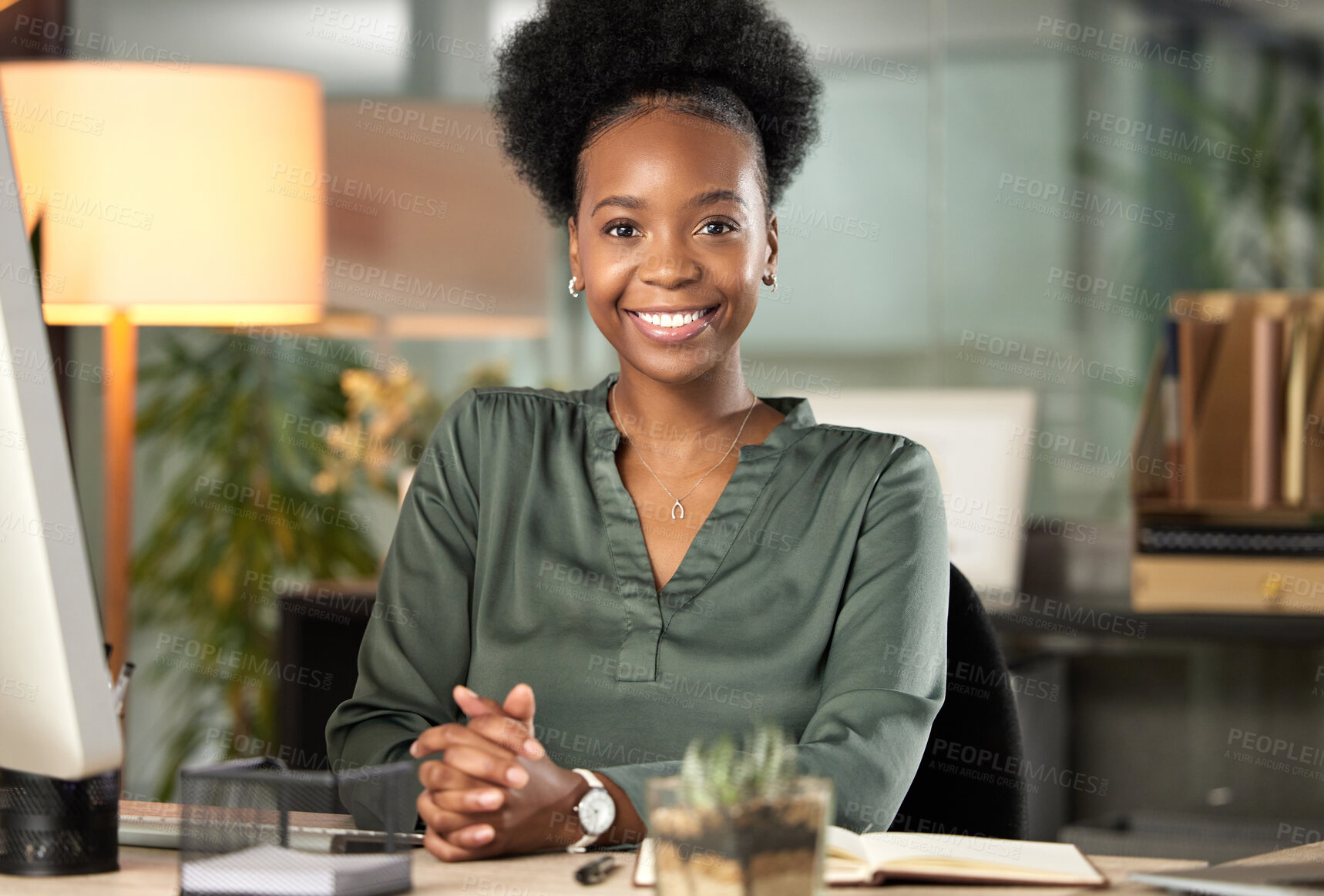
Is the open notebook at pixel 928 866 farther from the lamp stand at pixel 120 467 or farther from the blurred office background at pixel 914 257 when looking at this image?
the blurred office background at pixel 914 257

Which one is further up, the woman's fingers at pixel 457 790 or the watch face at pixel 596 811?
the woman's fingers at pixel 457 790

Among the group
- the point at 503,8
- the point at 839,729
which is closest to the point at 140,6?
the point at 503,8

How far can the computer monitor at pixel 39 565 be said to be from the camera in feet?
2.40

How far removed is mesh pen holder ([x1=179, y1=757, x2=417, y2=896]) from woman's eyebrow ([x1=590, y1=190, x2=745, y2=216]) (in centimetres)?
73

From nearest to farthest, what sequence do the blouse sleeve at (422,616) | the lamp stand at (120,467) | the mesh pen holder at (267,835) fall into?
the mesh pen holder at (267,835) < the blouse sleeve at (422,616) < the lamp stand at (120,467)

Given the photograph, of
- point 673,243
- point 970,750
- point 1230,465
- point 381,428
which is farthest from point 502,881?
point 381,428

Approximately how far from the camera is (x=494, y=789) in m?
1.04

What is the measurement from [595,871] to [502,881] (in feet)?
0.22

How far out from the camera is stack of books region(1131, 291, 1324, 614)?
269cm

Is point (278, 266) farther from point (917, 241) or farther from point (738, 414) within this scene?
point (917, 241)

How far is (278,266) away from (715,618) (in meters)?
1.49

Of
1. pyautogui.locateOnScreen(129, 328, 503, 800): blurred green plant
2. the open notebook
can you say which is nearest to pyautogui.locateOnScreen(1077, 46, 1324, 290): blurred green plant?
pyautogui.locateOnScreen(129, 328, 503, 800): blurred green plant

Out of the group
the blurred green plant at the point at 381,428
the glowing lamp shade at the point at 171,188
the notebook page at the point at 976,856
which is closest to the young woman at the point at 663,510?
the notebook page at the point at 976,856

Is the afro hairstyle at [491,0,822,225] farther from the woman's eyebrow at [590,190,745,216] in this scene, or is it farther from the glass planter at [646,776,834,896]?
the glass planter at [646,776,834,896]
